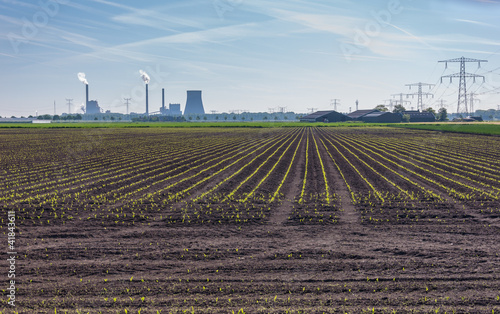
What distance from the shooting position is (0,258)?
325 inches

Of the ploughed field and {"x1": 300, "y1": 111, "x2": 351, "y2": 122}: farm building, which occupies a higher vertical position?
{"x1": 300, "y1": 111, "x2": 351, "y2": 122}: farm building

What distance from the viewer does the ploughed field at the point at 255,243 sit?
654 cm

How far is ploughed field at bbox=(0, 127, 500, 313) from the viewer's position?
6.54m

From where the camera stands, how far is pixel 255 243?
934cm

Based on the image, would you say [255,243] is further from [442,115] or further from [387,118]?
[442,115]

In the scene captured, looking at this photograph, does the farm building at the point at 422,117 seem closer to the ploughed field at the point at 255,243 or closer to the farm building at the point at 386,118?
the farm building at the point at 386,118

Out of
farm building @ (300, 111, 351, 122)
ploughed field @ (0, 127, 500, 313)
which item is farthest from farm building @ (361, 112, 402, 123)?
ploughed field @ (0, 127, 500, 313)

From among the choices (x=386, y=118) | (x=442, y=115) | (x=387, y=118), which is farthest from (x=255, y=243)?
(x=442, y=115)

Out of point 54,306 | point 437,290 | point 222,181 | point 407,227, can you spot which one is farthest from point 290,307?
point 222,181

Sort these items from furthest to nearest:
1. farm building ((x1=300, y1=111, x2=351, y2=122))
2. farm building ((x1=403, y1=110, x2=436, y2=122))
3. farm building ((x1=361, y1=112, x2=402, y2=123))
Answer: farm building ((x1=300, y1=111, x2=351, y2=122)) < farm building ((x1=403, y1=110, x2=436, y2=122)) < farm building ((x1=361, y1=112, x2=402, y2=123))

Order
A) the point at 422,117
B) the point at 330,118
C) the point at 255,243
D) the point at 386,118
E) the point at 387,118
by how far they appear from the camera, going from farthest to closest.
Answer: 1. the point at 330,118
2. the point at 422,117
3. the point at 387,118
4. the point at 386,118
5. the point at 255,243

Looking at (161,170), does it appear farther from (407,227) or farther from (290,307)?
(290,307)

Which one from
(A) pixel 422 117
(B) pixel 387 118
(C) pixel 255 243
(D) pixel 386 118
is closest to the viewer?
(C) pixel 255 243

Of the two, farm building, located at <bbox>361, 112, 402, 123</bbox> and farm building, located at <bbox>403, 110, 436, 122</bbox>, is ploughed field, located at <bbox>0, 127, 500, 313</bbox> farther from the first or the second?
farm building, located at <bbox>403, 110, 436, 122</bbox>
